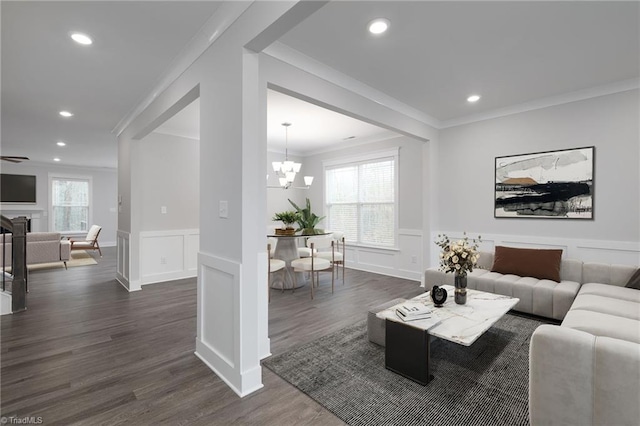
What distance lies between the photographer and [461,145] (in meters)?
4.67

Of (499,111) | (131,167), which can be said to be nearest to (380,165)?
(499,111)

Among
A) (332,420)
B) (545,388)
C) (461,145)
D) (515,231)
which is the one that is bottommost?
(332,420)

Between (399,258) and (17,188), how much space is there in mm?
10754

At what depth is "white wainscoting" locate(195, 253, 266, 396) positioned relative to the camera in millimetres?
2035

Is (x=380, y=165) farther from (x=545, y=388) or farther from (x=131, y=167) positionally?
(x=545, y=388)

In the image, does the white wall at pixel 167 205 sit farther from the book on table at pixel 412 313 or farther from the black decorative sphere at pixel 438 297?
the black decorative sphere at pixel 438 297

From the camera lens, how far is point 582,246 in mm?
3645

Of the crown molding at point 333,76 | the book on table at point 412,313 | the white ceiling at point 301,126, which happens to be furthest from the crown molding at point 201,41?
the book on table at point 412,313

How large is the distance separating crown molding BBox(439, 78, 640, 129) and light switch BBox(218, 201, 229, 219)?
13.2 feet

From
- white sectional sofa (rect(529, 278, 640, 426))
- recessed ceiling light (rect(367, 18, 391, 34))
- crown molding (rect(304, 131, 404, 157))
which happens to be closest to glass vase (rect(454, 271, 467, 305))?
white sectional sofa (rect(529, 278, 640, 426))

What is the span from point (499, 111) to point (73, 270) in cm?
828

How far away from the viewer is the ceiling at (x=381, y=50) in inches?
85.4

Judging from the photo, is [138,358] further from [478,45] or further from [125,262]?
[478,45]

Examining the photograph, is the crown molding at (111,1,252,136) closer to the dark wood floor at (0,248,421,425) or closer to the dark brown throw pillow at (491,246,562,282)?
the dark wood floor at (0,248,421,425)
